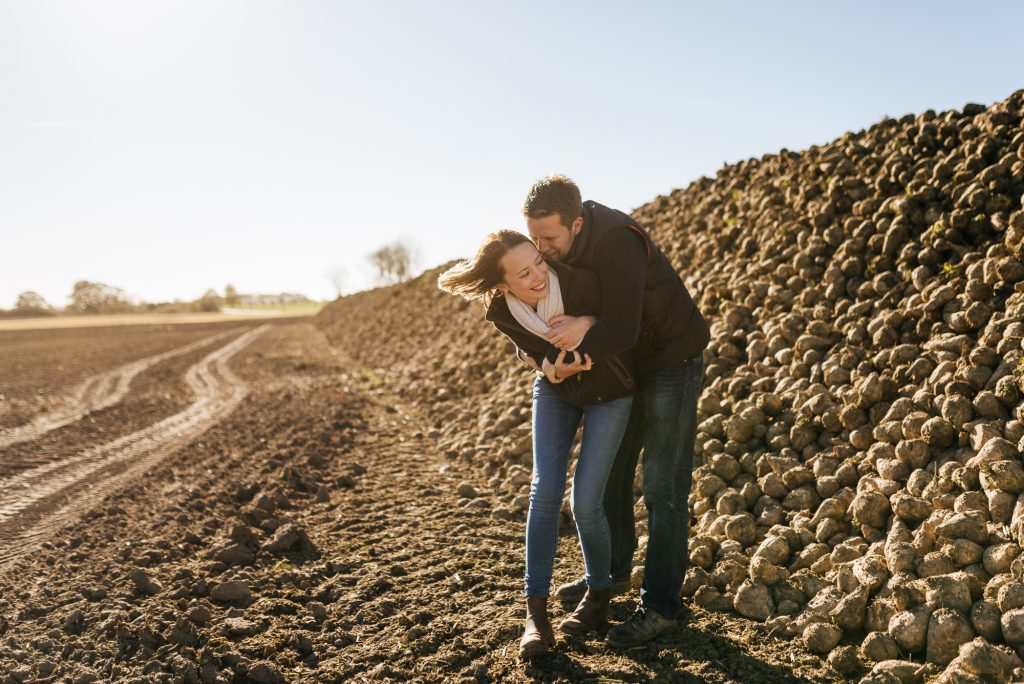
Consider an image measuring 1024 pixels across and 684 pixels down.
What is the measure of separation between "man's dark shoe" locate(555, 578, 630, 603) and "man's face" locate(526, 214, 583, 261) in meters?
1.90

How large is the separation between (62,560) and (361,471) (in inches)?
107

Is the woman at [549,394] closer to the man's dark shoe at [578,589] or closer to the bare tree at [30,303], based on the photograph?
the man's dark shoe at [578,589]

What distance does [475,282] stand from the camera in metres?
2.99

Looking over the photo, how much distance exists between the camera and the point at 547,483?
318 centimetres

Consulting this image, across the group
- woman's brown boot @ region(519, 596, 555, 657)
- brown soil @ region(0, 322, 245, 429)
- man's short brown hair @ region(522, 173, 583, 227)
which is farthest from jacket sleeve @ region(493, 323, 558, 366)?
brown soil @ region(0, 322, 245, 429)

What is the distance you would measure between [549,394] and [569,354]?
11.6 inches

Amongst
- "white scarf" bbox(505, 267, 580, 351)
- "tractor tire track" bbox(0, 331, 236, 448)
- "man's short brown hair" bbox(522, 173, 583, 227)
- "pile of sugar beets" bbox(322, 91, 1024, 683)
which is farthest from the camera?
"tractor tire track" bbox(0, 331, 236, 448)

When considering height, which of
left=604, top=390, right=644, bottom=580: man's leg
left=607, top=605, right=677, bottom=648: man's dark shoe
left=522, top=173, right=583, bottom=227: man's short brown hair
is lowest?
left=607, top=605, right=677, bottom=648: man's dark shoe

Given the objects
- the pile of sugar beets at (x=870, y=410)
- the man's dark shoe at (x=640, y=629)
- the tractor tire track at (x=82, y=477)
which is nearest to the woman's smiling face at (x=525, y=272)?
the man's dark shoe at (x=640, y=629)

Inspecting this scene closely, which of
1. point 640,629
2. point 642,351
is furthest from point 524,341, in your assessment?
point 640,629

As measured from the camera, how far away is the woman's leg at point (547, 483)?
319 cm

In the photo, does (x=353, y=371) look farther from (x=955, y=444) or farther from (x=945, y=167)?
(x=955, y=444)

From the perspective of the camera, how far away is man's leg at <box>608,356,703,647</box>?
10.9 feet

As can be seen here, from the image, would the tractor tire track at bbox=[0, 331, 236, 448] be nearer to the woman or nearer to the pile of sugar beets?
the pile of sugar beets
